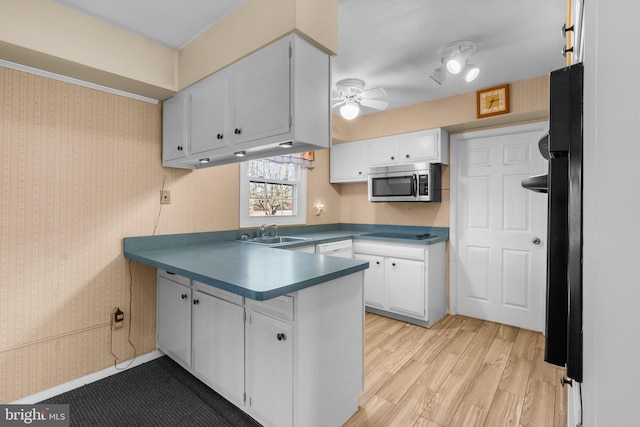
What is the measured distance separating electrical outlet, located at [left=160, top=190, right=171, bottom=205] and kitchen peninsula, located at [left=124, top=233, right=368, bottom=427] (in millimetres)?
539

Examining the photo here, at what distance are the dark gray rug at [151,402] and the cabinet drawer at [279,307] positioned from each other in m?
0.73

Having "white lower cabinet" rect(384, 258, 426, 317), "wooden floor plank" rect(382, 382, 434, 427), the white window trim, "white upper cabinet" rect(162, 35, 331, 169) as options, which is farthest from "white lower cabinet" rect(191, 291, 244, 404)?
"white lower cabinet" rect(384, 258, 426, 317)

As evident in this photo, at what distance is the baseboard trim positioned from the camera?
206 cm

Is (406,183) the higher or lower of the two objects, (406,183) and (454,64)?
the lower

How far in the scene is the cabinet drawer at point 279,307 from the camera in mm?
1575

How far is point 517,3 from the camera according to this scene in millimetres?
1868

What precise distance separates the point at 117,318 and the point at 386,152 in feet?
10.8

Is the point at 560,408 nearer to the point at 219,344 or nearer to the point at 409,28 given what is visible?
the point at 219,344

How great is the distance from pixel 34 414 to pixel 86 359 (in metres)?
0.39

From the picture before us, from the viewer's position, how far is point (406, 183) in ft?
11.9

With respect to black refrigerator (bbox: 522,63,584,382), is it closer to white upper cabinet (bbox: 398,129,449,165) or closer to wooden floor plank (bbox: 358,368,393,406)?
wooden floor plank (bbox: 358,368,393,406)

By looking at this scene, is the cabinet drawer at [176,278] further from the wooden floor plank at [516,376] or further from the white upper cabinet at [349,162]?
the white upper cabinet at [349,162]

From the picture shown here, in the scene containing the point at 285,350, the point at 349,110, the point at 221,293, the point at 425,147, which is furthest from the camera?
the point at 425,147

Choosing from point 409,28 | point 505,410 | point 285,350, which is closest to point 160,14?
point 409,28
